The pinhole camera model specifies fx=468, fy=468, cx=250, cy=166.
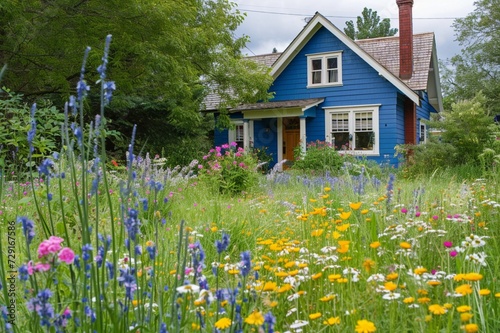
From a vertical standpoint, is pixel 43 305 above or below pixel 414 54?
below

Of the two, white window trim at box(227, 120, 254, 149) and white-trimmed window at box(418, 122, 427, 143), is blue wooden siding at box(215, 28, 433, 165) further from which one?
white-trimmed window at box(418, 122, 427, 143)

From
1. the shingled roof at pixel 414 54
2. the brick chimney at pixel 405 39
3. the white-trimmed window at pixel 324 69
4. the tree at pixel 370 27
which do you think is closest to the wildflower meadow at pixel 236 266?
the white-trimmed window at pixel 324 69

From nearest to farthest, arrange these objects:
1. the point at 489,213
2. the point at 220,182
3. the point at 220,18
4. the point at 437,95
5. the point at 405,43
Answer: the point at 489,213 < the point at 220,182 < the point at 220,18 < the point at 405,43 < the point at 437,95

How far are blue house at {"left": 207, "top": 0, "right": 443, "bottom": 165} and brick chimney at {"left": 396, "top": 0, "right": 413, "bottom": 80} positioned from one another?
0.03 m

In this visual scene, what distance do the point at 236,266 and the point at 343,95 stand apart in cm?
1682

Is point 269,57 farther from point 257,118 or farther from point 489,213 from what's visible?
point 489,213

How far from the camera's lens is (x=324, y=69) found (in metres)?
18.6

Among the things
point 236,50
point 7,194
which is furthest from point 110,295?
point 236,50

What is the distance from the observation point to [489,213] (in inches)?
A: 140

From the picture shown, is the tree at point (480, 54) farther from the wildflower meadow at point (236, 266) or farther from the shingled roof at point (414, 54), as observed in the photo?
the wildflower meadow at point (236, 266)

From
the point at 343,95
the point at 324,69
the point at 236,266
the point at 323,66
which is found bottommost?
the point at 236,266

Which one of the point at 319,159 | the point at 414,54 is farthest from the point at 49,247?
the point at 414,54

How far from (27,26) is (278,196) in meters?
6.73

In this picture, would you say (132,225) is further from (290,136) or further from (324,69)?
(290,136)
